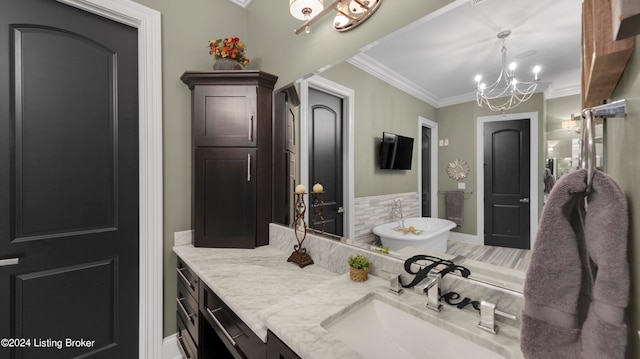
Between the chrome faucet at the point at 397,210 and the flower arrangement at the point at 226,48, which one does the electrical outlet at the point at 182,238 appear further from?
the chrome faucet at the point at 397,210

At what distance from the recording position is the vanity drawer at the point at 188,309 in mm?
1439

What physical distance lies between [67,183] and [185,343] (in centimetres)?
122

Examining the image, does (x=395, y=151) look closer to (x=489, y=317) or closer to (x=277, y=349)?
(x=489, y=317)

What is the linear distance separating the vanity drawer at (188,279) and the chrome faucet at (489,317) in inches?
52.2

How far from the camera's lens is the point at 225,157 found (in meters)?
1.79

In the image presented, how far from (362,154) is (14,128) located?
6.19 ft

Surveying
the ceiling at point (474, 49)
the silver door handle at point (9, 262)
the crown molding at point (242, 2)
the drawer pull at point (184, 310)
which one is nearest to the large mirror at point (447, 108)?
the ceiling at point (474, 49)

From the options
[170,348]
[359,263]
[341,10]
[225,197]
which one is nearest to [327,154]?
[359,263]

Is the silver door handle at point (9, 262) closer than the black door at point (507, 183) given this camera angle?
No

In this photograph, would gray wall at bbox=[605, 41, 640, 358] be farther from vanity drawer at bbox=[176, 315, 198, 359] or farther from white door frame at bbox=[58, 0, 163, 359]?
white door frame at bbox=[58, 0, 163, 359]

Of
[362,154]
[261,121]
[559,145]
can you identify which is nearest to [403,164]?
[362,154]

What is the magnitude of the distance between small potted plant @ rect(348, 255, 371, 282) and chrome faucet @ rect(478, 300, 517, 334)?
1.50 feet

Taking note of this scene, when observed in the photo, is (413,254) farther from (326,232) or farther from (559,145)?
(559,145)

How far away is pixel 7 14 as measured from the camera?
136cm
